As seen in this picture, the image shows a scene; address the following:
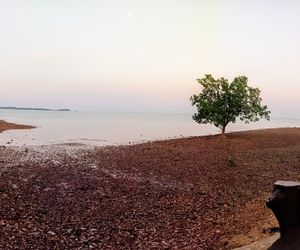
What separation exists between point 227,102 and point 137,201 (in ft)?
95.1

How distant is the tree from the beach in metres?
14.6

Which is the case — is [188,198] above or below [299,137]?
below

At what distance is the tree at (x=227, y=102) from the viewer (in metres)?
43.0

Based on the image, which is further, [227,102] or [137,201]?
[227,102]

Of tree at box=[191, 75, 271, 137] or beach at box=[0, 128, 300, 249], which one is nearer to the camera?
beach at box=[0, 128, 300, 249]

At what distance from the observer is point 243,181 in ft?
68.0

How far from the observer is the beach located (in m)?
11.5

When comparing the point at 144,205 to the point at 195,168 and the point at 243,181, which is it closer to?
the point at 243,181

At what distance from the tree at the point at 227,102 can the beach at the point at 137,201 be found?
14.6m

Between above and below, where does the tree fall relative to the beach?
above

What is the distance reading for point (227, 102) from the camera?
43.1 m

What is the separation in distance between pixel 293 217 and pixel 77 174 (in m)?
18.0

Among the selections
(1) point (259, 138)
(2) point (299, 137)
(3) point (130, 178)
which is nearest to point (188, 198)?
(3) point (130, 178)

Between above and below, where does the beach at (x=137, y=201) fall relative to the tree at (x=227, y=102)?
below
